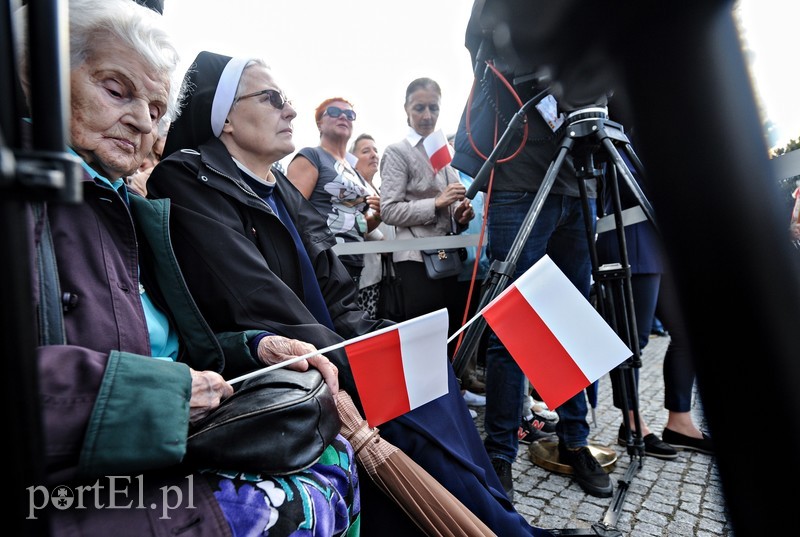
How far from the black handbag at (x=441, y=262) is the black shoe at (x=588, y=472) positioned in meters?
1.24

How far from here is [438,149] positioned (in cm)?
317

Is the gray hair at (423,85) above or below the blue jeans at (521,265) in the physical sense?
above

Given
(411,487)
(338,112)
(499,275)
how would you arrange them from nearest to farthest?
(411,487), (499,275), (338,112)

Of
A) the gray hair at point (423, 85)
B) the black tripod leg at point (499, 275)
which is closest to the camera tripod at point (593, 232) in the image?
the black tripod leg at point (499, 275)

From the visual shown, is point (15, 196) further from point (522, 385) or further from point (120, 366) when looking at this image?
point (522, 385)

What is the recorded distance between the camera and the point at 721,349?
35 cm

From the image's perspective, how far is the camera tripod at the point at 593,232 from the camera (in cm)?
196

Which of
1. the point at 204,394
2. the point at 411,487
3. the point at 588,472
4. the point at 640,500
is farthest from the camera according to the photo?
the point at 588,472

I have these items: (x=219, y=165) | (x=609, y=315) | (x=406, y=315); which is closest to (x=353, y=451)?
(x=219, y=165)

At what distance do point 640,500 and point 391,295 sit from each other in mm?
1792

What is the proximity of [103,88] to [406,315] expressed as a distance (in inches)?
87.5

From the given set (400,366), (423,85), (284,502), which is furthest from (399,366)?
(423,85)

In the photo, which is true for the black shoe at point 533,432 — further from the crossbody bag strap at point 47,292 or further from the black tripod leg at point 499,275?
the crossbody bag strap at point 47,292

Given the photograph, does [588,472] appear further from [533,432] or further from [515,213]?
[515,213]
